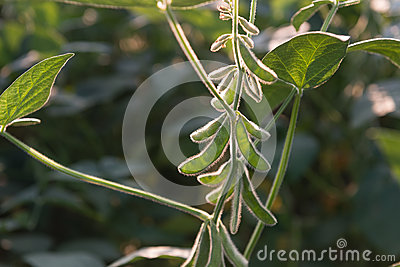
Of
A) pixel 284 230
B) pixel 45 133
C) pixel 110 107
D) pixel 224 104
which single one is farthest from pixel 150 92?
pixel 224 104

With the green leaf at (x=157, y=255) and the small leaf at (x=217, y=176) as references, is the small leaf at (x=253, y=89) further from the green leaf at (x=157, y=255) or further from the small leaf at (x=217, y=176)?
the green leaf at (x=157, y=255)

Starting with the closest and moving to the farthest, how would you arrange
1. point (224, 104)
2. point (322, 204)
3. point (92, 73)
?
point (224, 104)
point (322, 204)
point (92, 73)

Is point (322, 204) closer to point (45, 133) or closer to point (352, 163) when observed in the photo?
point (352, 163)

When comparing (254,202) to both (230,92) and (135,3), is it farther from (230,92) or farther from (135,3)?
(135,3)

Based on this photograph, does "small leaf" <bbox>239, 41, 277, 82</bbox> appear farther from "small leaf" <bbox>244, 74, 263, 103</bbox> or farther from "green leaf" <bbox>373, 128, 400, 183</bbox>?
"green leaf" <bbox>373, 128, 400, 183</bbox>

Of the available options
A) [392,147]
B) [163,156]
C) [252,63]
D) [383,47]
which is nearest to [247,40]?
[252,63]

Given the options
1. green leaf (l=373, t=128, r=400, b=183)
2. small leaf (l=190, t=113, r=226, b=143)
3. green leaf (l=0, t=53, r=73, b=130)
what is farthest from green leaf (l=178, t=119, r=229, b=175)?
green leaf (l=373, t=128, r=400, b=183)

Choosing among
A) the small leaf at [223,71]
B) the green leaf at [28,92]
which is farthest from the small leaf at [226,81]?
the green leaf at [28,92]
